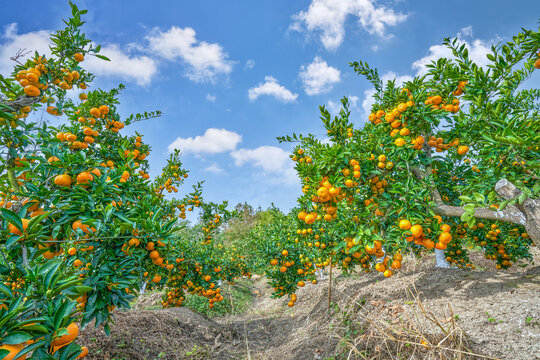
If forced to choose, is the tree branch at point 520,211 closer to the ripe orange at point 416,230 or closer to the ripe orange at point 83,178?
the ripe orange at point 416,230

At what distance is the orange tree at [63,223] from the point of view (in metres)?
1.22

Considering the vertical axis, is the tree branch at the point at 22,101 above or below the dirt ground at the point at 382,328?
above

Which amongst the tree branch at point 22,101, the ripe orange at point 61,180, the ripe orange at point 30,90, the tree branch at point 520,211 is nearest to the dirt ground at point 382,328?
the tree branch at point 520,211

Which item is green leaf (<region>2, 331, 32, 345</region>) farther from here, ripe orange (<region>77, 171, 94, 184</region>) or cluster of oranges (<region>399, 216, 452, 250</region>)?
cluster of oranges (<region>399, 216, 452, 250</region>)

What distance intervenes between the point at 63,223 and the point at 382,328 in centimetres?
366

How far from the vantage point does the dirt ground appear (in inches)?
105

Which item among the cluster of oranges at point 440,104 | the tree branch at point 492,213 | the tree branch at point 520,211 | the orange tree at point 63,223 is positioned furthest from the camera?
the cluster of oranges at point 440,104

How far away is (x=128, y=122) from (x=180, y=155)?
2.13m

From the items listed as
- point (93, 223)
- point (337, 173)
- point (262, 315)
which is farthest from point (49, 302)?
point (262, 315)

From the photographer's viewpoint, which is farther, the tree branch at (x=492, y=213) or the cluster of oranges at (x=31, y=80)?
the cluster of oranges at (x=31, y=80)

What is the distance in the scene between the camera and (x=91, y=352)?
3.29 metres

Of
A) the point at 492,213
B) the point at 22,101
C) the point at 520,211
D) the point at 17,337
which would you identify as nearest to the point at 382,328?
the point at 492,213

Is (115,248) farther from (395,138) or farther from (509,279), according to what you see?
(509,279)

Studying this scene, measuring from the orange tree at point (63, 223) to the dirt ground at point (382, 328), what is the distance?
6.59ft
